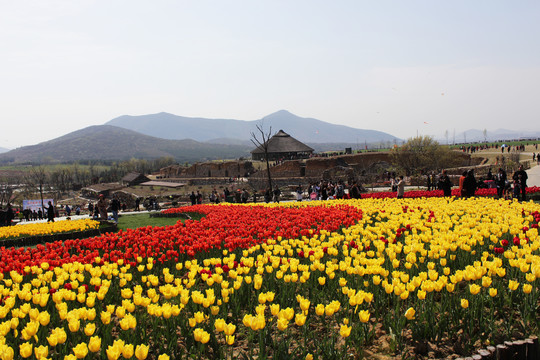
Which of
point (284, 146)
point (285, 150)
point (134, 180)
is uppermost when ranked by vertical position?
point (284, 146)

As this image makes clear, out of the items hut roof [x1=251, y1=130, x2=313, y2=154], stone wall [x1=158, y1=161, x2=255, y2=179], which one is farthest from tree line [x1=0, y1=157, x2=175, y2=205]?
hut roof [x1=251, y1=130, x2=313, y2=154]

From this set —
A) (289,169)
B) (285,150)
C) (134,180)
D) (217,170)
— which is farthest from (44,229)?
(134,180)

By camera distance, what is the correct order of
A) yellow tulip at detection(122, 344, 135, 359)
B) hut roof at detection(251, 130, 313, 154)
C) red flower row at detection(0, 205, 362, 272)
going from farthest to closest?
1. hut roof at detection(251, 130, 313, 154)
2. red flower row at detection(0, 205, 362, 272)
3. yellow tulip at detection(122, 344, 135, 359)

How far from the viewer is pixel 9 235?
52.2 ft

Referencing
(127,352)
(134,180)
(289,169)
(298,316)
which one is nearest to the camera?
(127,352)

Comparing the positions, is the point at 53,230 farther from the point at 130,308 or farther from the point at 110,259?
the point at 130,308

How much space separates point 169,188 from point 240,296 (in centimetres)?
7172

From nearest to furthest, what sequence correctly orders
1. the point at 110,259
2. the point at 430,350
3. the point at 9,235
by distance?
the point at 430,350 → the point at 110,259 → the point at 9,235

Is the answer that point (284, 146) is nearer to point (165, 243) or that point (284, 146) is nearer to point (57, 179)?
point (57, 179)

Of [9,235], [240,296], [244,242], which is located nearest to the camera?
[240,296]

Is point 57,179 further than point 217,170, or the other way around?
point 57,179

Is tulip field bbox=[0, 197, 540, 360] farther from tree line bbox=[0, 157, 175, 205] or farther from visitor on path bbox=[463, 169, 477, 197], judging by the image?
tree line bbox=[0, 157, 175, 205]

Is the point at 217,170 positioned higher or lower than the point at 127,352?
higher

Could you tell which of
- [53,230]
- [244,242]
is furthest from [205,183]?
[244,242]
